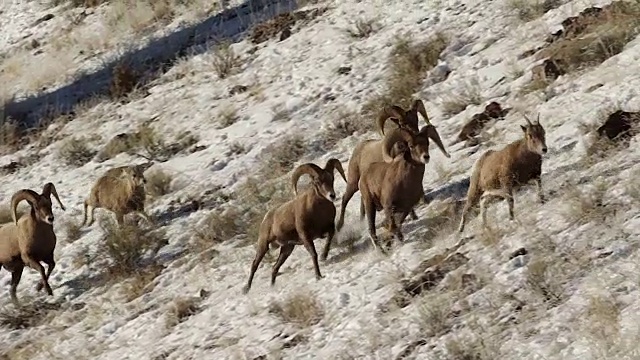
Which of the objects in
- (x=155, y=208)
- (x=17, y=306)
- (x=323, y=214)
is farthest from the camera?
(x=155, y=208)

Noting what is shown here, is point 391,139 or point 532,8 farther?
point 532,8

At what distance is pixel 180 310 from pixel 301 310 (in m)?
1.93

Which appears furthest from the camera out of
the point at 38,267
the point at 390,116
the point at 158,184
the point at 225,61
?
the point at 225,61

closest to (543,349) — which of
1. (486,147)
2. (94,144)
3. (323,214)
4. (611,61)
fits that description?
(323,214)

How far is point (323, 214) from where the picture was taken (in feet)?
32.3

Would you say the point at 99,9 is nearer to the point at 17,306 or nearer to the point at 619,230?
the point at 17,306

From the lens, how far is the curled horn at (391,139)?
977 centimetres

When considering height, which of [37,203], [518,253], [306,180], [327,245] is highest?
Result: [518,253]

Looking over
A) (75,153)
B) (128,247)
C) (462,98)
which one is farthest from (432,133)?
(75,153)

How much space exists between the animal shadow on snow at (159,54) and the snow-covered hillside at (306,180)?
6cm

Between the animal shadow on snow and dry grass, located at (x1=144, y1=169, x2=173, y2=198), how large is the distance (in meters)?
4.82

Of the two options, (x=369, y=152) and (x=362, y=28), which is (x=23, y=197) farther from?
(x=362, y=28)

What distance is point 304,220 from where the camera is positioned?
32.2 ft

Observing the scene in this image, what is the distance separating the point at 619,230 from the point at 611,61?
14.7 feet
